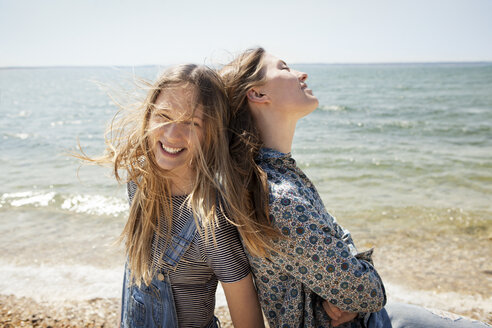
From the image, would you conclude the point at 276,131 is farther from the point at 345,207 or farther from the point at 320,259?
the point at 345,207

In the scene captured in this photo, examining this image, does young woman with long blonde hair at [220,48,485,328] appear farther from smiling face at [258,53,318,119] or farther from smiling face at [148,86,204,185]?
smiling face at [148,86,204,185]

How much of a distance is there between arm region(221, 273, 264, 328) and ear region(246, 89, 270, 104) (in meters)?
0.81

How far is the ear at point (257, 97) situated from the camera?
77.6 inches

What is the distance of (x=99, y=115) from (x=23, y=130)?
6.07 meters

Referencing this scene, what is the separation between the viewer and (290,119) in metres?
2.00

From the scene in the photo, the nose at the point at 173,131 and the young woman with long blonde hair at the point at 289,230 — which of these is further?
the nose at the point at 173,131

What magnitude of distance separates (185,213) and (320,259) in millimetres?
641

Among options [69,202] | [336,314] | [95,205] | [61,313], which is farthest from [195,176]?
[69,202]

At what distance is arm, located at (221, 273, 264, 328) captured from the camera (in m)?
1.78

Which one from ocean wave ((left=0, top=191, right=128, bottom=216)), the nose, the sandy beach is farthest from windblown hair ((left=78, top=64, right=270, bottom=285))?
ocean wave ((left=0, top=191, right=128, bottom=216))

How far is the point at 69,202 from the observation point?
6.86 meters

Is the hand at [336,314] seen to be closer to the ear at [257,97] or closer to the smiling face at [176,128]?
the smiling face at [176,128]

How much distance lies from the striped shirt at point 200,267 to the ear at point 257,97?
579 millimetres

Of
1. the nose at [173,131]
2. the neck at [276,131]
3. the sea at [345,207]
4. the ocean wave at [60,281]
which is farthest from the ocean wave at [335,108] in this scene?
the nose at [173,131]
